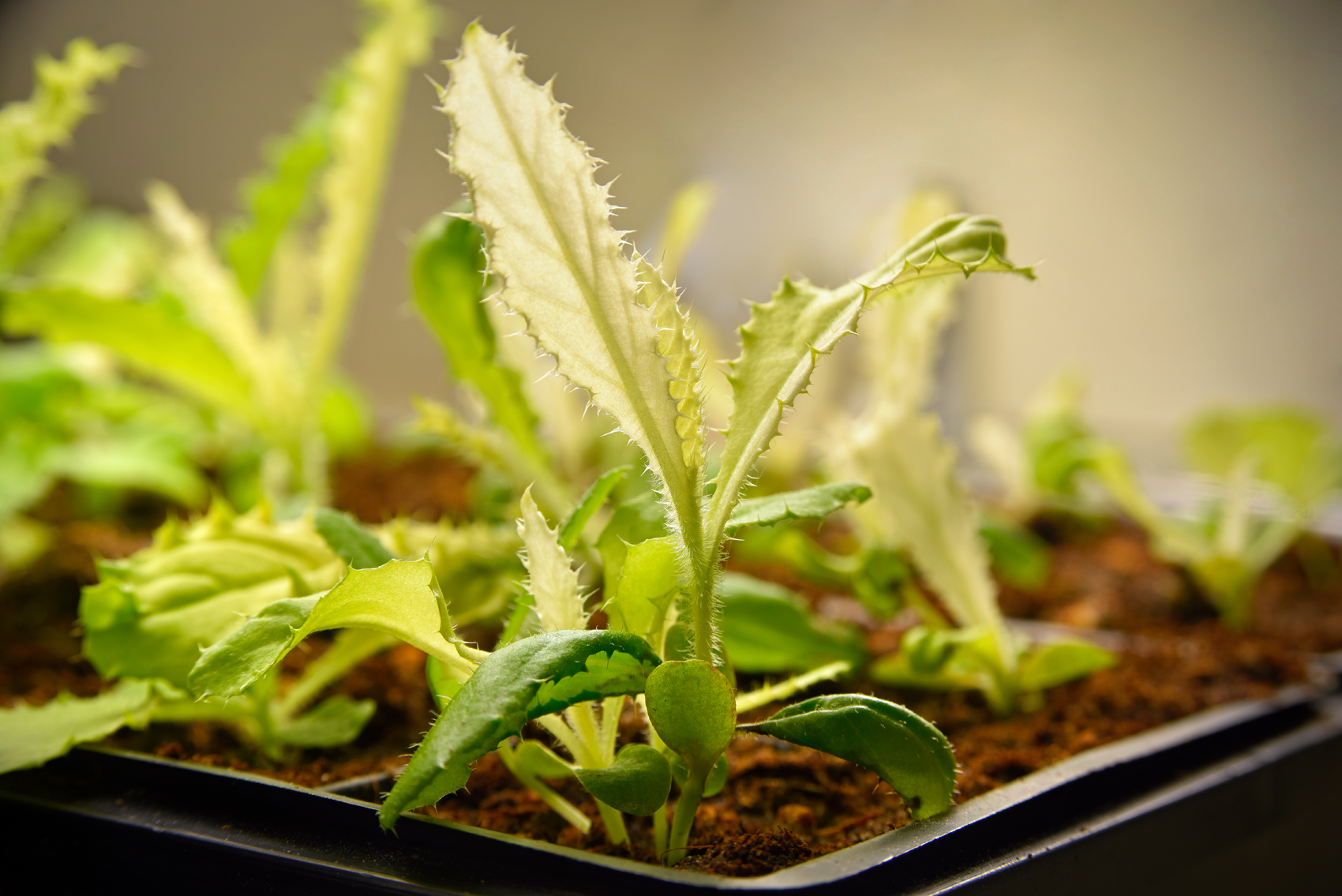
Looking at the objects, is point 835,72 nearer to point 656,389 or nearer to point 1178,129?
point 1178,129

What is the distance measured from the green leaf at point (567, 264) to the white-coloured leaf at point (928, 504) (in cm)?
21

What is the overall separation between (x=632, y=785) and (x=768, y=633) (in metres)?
0.20

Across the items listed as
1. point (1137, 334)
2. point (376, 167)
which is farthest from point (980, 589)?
point (1137, 334)

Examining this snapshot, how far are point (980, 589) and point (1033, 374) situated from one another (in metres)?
0.66

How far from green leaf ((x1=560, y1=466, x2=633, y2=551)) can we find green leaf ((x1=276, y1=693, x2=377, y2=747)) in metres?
0.15

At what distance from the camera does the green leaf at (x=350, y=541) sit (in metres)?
0.35

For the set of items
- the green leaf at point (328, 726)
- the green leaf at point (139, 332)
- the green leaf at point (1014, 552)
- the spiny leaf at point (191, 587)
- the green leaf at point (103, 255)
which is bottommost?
Result: the green leaf at point (328, 726)

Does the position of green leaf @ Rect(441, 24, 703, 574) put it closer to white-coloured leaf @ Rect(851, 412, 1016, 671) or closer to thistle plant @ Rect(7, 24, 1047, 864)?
thistle plant @ Rect(7, 24, 1047, 864)

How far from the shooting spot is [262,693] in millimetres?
398

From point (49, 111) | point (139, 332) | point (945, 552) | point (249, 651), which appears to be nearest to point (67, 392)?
point (139, 332)

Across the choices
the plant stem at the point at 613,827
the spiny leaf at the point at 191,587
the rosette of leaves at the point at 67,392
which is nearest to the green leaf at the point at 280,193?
the rosette of leaves at the point at 67,392

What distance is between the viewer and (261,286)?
777 millimetres

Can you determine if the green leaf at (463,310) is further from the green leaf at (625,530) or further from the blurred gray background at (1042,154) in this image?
the blurred gray background at (1042,154)

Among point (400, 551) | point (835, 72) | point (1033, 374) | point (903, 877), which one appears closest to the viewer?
point (903, 877)
